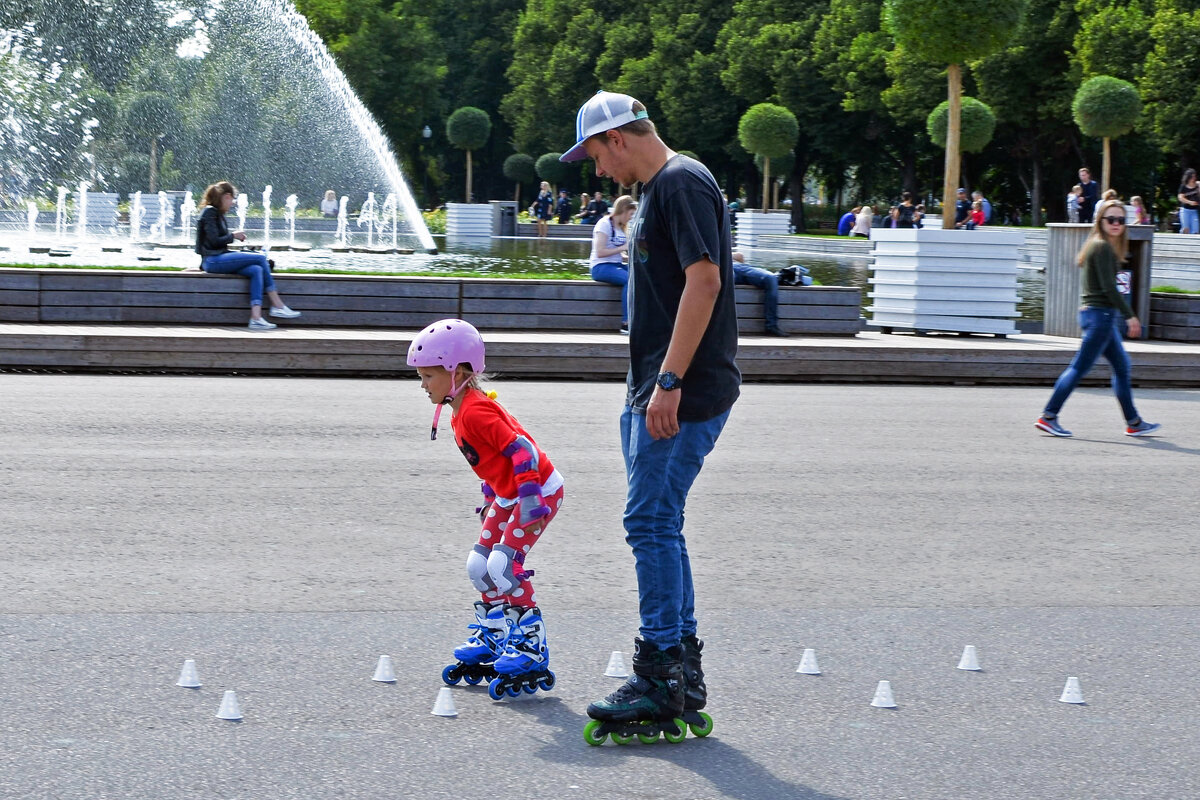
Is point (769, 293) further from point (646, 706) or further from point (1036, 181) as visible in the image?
point (1036, 181)

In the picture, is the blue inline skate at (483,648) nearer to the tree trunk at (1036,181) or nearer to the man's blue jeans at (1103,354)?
the man's blue jeans at (1103,354)

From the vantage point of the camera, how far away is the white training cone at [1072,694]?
15.5ft

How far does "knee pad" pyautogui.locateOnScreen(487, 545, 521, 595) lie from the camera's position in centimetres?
459

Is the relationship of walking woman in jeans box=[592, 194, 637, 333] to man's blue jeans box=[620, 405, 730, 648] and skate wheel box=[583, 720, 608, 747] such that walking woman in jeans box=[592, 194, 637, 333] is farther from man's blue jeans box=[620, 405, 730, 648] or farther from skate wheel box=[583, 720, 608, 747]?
skate wheel box=[583, 720, 608, 747]

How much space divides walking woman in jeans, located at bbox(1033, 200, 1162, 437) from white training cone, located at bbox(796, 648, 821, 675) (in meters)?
6.03

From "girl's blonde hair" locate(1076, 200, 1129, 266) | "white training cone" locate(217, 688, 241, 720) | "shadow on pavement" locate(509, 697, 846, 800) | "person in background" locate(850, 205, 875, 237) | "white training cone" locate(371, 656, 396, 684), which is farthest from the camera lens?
"person in background" locate(850, 205, 875, 237)

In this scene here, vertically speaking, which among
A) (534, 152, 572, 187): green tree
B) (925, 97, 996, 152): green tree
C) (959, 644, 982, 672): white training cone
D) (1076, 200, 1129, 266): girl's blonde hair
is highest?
(925, 97, 996, 152): green tree

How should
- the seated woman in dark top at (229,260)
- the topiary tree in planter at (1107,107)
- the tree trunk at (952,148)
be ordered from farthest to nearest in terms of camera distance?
the topiary tree in planter at (1107,107) → the tree trunk at (952,148) → the seated woman in dark top at (229,260)

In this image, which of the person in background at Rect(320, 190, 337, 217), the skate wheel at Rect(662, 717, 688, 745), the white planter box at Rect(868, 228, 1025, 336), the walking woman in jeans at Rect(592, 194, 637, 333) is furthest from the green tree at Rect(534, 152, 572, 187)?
the skate wheel at Rect(662, 717, 688, 745)

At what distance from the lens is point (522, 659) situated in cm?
466

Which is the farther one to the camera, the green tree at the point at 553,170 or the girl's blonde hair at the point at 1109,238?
the green tree at the point at 553,170

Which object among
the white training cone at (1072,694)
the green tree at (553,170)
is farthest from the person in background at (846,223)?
the white training cone at (1072,694)

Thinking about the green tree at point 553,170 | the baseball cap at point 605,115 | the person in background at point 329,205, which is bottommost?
the baseball cap at point 605,115

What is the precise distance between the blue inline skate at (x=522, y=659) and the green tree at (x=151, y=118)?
165 ft
